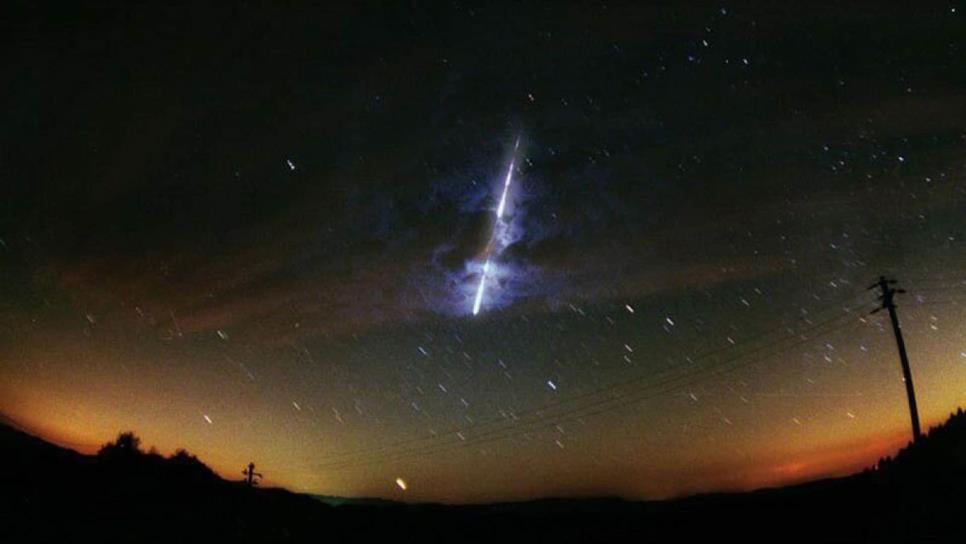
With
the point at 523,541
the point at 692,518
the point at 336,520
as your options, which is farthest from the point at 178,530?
the point at 692,518

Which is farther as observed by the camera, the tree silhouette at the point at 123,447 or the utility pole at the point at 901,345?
the tree silhouette at the point at 123,447

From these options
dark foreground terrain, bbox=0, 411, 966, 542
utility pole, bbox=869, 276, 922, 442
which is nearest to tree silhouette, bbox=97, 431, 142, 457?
dark foreground terrain, bbox=0, 411, 966, 542

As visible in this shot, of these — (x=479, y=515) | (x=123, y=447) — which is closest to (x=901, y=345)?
(x=479, y=515)

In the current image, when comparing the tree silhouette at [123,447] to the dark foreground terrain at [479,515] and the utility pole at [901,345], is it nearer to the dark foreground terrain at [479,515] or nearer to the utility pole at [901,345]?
the dark foreground terrain at [479,515]

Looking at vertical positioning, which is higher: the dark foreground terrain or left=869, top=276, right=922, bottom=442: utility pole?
left=869, top=276, right=922, bottom=442: utility pole

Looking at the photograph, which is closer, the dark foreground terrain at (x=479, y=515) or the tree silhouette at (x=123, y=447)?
the dark foreground terrain at (x=479, y=515)

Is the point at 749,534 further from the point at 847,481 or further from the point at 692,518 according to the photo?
the point at 847,481

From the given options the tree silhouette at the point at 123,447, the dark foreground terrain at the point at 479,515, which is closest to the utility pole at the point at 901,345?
the dark foreground terrain at the point at 479,515

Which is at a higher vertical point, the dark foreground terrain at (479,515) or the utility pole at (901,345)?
the utility pole at (901,345)

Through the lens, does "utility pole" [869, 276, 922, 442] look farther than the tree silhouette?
No

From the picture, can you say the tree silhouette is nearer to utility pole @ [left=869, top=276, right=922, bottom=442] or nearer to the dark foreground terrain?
the dark foreground terrain
